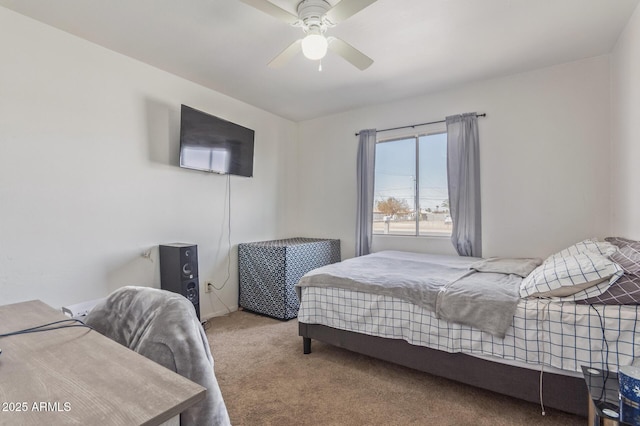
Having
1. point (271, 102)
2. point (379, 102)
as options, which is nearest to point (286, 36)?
point (271, 102)

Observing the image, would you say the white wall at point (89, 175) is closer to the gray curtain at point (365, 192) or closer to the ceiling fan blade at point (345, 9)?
the gray curtain at point (365, 192)

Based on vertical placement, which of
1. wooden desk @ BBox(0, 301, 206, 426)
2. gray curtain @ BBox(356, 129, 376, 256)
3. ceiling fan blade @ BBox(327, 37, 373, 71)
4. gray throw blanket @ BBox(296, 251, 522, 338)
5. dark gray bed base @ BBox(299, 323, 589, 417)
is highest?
ceiling fan blade @ BBox(327, 37, 373, 71)

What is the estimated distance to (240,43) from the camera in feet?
8.11

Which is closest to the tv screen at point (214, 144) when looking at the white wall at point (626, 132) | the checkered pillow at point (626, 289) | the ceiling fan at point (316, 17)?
the ceiling fan at point (316, 17)

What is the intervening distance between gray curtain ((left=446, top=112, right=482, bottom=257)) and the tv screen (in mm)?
2398

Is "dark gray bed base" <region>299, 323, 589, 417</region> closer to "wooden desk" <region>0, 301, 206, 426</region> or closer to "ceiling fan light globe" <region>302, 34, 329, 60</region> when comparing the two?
"wooden desk" <region>0, 301, 206, 426</region>

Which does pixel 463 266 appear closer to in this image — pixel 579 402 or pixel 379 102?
pixel 579 402

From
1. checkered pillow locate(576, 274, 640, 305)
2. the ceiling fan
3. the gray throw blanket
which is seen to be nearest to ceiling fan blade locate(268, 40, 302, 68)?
the ceiling fan

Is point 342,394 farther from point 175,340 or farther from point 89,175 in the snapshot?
point 89,175

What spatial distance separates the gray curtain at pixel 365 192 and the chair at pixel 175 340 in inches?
120

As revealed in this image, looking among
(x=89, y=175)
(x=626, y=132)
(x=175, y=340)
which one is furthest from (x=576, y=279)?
(x=89, y=175)

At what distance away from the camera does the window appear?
3.58 metres

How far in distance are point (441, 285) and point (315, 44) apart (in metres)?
1.80

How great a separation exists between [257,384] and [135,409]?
1.66 m
